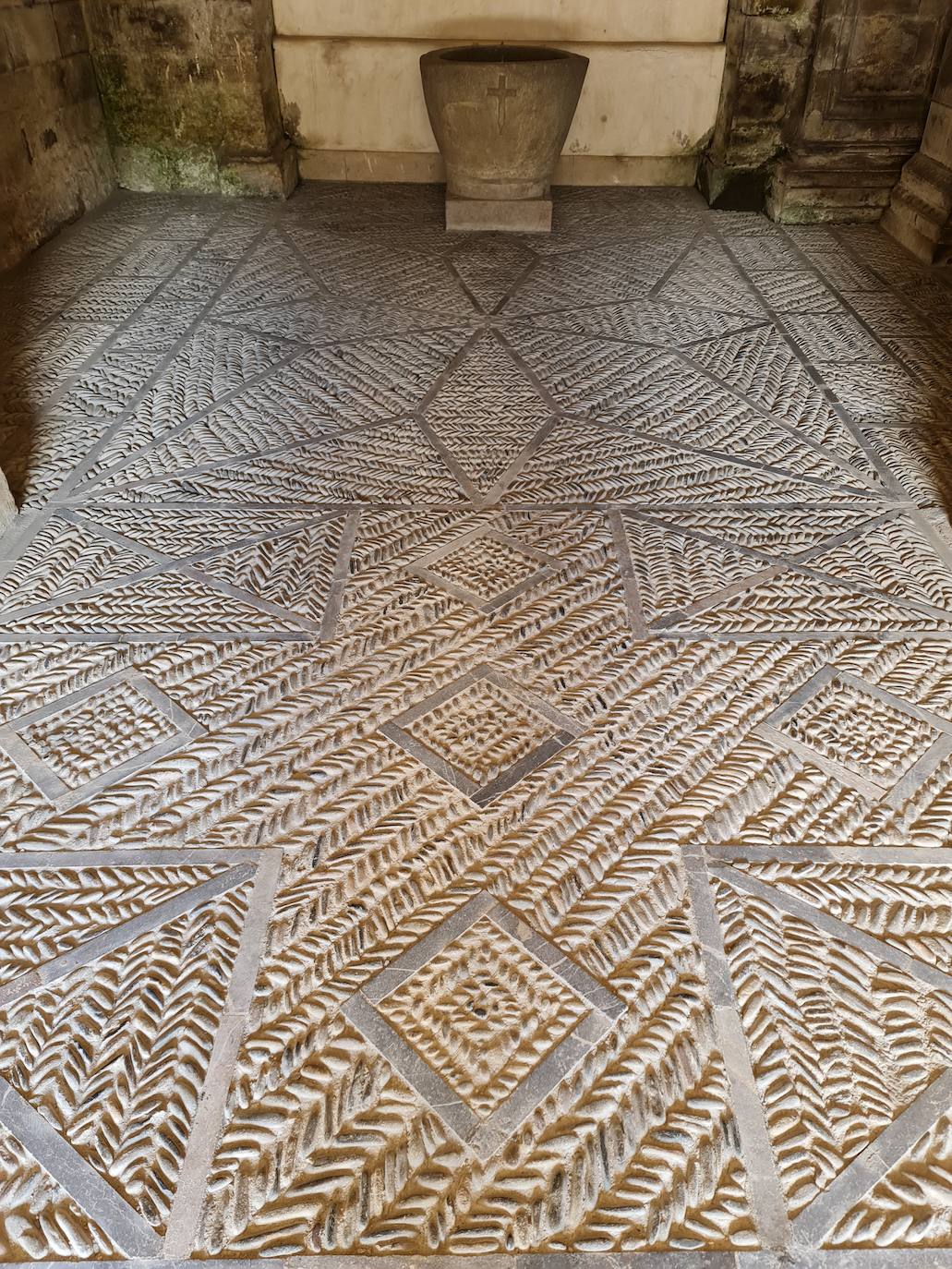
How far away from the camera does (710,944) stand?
154cm

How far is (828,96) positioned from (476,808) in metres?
5.04

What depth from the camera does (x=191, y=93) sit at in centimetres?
525

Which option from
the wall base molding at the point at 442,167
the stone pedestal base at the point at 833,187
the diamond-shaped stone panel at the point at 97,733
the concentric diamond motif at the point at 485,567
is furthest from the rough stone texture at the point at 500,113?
the diamond-shaped stone panel at the point at 97,733

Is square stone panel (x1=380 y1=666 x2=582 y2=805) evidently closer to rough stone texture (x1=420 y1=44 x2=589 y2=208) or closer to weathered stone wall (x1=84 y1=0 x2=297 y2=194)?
rough stone texture (x1=420 y1=44 x2=589 y2=208)

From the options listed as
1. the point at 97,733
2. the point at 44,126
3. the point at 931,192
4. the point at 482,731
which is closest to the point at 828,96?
the point at 931,192

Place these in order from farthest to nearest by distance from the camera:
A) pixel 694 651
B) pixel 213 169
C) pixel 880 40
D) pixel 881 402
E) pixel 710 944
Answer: pixel 213 169 → pixel 880 40 → pixel 881 402 → pixel 694 651 → pixel 710 944

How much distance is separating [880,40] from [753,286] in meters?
1.80

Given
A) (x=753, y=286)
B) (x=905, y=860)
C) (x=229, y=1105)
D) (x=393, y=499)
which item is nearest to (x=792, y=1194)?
(x=905, y=860)

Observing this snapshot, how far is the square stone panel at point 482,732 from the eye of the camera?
1854mm

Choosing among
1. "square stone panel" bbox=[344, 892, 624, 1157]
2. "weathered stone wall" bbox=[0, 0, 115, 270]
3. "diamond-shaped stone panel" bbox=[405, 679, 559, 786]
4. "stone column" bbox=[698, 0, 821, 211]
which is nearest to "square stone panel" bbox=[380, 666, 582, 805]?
"diamond-shaped stone panel" bbox=[405, 679, 559, 786]

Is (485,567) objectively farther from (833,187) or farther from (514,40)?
(514,40)

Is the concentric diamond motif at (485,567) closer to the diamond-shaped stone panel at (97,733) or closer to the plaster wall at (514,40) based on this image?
Answer: the diamond-shaped stone panel at (97,733)

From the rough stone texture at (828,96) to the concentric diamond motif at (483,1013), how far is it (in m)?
5.02

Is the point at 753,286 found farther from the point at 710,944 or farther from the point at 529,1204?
the point at 529,1204
